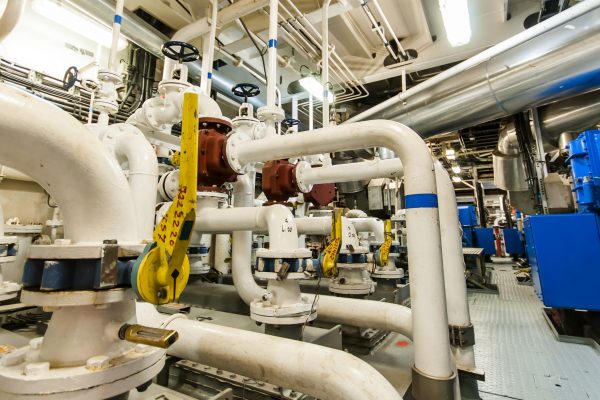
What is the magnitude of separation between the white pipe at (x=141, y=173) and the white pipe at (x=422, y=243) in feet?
2.91

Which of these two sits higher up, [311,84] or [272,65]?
[311,84]

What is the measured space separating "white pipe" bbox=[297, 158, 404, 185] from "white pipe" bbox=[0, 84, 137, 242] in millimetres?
1337

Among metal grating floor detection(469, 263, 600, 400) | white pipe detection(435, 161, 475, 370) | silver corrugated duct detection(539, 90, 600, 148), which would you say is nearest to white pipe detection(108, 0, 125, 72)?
white pipe detection(435, 161, 475, 370)

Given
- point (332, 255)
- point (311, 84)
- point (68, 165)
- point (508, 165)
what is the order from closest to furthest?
point (68, 165) < point (332, 255) < point (311, 84) < point (508, 165)

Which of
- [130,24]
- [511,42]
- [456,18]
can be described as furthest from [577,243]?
[130,24]

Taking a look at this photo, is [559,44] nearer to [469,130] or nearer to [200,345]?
[469,130]

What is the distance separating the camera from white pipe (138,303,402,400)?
67 cm

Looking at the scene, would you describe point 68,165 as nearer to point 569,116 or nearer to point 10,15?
point 10,15

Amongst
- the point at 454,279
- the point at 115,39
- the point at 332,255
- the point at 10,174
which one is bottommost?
the point at 454,279

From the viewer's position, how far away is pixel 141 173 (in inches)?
51.4

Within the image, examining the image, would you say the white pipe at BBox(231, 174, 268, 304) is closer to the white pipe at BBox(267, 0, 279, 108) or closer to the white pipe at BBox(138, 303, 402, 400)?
the white pipe at BBox(138, 303, 402, 400)

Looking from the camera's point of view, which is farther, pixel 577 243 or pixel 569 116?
pixel 569 116

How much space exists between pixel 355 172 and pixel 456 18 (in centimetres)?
131

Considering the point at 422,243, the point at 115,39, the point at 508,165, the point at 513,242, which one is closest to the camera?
the point at 422,243
